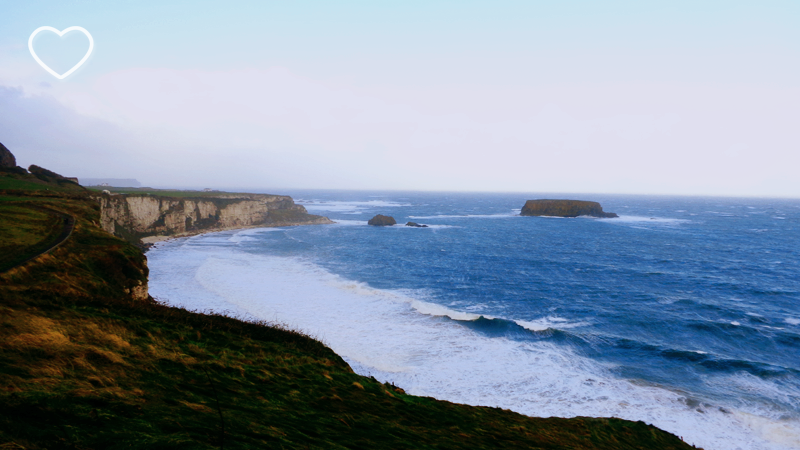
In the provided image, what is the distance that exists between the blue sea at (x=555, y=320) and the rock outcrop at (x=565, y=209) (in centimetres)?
6724

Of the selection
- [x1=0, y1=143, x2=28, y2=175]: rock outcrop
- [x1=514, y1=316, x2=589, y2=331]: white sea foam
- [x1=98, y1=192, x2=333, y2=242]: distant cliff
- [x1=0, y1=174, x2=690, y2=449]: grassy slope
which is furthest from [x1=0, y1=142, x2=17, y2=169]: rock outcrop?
[x1=514, y1=316, x2=589, y2=331]: white sea foam

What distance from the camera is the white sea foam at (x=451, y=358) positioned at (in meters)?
16.7

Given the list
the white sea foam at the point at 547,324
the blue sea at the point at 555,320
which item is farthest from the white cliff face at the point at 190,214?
the white sea foam at the point at 547,324

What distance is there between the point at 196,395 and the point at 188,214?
8566cm

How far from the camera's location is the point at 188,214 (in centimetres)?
8294

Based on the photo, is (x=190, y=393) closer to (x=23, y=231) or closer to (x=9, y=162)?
(x=23, y=231)

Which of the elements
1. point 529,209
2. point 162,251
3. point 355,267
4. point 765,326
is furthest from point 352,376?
point 529,209

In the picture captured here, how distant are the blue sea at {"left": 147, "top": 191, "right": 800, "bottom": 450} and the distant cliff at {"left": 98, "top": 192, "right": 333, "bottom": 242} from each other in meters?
10.7

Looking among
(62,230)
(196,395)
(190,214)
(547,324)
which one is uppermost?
(62,230)

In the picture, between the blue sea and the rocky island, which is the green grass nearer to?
the rocky island

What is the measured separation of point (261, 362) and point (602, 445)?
36.1 ft

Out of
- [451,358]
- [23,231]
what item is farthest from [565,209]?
[23,231]

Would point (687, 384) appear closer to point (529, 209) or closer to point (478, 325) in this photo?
point (478, 325)

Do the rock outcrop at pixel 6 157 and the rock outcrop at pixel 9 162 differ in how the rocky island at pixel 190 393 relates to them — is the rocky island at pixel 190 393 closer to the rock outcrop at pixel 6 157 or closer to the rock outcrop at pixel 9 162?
the rock outcrop at pixel 9 162
